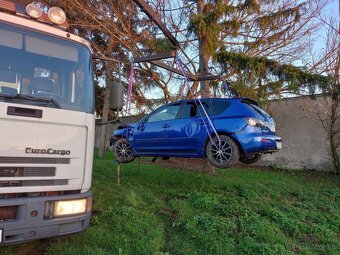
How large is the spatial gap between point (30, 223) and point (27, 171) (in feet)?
1.80

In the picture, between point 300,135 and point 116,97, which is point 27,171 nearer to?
point 116,97

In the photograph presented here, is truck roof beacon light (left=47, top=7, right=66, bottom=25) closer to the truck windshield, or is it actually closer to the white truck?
the white truck

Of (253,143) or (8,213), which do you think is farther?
(253,143)

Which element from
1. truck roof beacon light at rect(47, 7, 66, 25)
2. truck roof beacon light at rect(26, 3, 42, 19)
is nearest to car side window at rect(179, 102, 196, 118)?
truck roof beacon light at rect(47, 7, 66, 25)

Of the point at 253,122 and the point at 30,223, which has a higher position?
the point at 253,122

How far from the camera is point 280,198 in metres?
9.18

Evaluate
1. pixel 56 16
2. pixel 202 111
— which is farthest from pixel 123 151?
pixel 56 16

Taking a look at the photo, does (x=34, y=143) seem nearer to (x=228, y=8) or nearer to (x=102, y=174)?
(x=102, y=174)

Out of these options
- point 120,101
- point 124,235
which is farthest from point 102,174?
point 120,101

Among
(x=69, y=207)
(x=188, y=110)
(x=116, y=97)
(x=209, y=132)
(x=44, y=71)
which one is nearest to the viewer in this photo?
(x=69, y=207)

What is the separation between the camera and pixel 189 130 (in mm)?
8062

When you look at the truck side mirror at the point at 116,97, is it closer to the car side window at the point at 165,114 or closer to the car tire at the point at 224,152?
the car tire at the point at 224,152

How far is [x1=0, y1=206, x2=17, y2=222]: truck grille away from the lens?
3771 millimetres

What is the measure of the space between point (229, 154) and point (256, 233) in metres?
1.76
